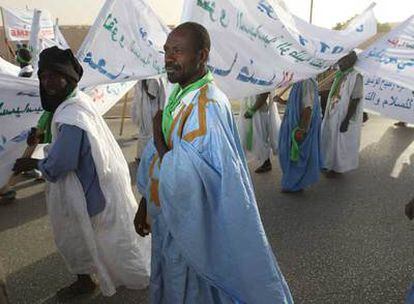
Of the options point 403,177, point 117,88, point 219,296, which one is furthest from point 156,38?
point 403,177

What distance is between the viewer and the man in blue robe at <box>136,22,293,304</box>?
1.82 meters

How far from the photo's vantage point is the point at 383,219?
14.3 ft

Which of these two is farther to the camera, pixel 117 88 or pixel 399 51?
pixel 117 88

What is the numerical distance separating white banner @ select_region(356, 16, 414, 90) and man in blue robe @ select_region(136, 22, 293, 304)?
2688 mm

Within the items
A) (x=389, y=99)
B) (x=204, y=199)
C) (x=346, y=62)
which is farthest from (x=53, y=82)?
(x=389, y=99)

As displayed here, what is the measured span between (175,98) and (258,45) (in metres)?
1.71

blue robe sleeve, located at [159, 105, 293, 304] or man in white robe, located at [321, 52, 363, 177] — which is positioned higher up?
blue robe sleeve, located at [159, 105, 293, 304]

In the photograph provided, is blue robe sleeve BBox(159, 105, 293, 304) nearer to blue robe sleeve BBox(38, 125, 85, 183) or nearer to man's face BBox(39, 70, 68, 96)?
blue robe sleeve BBox(38, 125, 85, 183)

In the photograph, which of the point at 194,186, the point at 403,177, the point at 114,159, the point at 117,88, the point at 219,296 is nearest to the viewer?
the point at 194,186

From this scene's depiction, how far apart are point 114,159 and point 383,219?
115 inches

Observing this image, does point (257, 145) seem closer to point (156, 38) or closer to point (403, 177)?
point (403, 177)

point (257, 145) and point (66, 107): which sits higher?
point (66, 107)

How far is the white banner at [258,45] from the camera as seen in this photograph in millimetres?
3207

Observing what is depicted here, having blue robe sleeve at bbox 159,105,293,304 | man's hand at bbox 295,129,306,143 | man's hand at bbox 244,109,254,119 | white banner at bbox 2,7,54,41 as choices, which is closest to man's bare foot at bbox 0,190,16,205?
man's hand at bbox 244,109,254,119
